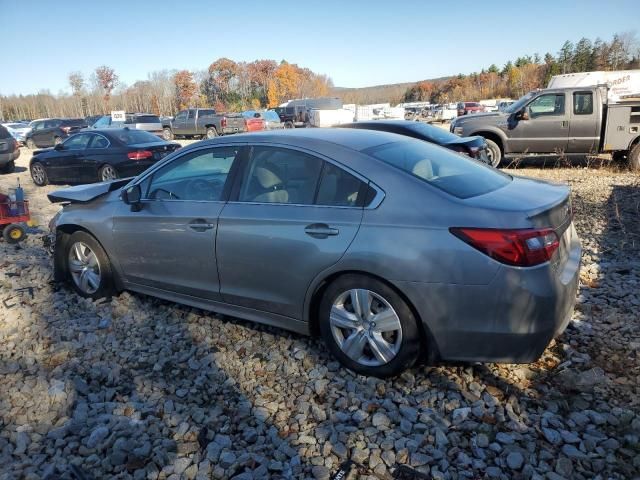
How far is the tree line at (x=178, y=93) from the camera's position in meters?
84.3

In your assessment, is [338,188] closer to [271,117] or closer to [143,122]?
[143,122]

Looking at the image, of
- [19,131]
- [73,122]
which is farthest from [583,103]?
[19,131]

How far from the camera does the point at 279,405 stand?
3162 mm

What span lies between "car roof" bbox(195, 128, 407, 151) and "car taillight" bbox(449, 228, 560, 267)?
105cm

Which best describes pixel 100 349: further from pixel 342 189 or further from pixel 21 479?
pixel 342 189

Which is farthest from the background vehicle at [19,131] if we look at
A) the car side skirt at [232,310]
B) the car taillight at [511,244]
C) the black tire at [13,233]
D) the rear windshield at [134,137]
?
the car taillight at [511,244]

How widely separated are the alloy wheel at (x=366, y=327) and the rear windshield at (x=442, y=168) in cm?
84

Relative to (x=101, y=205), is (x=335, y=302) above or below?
below

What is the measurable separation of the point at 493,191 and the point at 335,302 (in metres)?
1.28

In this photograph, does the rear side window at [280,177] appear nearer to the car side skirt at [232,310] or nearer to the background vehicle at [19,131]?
the car side skirt at [232,310]

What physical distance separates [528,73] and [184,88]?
57.4 meters

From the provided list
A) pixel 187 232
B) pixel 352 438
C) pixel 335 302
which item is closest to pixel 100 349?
pixel 187 232

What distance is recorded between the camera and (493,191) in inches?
131

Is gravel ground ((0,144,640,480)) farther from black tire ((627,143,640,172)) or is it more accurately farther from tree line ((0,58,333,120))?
tree line ((0,58,333,120))
